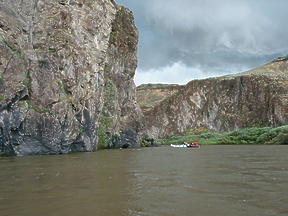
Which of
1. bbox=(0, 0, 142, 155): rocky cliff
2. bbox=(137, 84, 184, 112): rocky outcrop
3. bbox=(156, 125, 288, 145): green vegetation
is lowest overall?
bbox=(156, 125, 288, 145): green vegetation

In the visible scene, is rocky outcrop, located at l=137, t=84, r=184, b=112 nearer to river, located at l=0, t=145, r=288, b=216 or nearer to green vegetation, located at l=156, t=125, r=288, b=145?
green vegetation, located at l=156, t=125, r=288, b=145

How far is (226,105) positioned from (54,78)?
114755 mm

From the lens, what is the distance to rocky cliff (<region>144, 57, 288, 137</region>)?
119188mm

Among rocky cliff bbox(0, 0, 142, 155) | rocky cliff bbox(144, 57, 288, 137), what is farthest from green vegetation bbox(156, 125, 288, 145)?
rocky cliff bbox(144, 57, 288, 137)

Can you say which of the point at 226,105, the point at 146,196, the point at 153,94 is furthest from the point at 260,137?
the point at 153,94

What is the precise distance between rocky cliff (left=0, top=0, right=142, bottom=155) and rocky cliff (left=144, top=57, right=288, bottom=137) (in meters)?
88.2

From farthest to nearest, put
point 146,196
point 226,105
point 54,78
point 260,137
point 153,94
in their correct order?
point 153,94
point 226,105
point 260,137
point 54,78
point 146,196

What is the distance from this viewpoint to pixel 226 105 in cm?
13438

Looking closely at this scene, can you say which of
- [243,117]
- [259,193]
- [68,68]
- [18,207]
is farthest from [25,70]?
[243,117]

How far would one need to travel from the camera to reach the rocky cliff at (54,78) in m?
27.5

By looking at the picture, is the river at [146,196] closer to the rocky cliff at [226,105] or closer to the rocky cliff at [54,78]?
the rocky cliff at [54,78]

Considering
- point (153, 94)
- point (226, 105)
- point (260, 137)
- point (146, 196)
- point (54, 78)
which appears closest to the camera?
point (146, 196)

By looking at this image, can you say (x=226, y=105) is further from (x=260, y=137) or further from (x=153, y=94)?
(x=153, y=94)

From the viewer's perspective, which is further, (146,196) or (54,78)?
(54,78)
